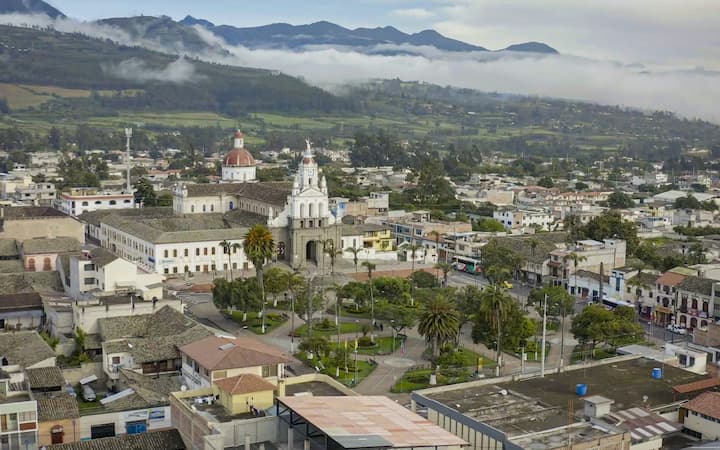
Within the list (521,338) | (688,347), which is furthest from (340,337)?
(688,347)

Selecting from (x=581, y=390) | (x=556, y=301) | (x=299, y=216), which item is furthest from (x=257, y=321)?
(x=581, y=390)

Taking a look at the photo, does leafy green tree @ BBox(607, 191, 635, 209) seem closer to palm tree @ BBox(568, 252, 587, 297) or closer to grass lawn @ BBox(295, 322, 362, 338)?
palm tree @ BBox(568, 252, 587, 297)

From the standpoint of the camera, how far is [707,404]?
2731 centimetres

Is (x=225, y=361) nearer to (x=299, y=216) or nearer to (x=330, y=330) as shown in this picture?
(x=330, y=330)

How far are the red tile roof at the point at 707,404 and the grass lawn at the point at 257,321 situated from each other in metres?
24.0

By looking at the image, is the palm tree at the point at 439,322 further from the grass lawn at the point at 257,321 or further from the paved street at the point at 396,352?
the grass lawn at the point at 257,321

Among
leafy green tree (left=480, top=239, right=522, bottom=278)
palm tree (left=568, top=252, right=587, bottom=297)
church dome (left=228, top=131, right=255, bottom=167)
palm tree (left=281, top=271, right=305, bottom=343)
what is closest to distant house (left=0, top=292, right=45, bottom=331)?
palm tree (left=281, top=271, right=305, bottom=343)

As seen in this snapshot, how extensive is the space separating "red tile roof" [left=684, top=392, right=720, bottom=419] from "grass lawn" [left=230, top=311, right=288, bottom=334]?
2396 centimetres

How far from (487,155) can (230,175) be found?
10582 centimetres

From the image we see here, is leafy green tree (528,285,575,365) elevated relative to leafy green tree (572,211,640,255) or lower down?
lower down

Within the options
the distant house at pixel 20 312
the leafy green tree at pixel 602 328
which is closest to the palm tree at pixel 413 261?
the leafy green tree at pixel 602 328

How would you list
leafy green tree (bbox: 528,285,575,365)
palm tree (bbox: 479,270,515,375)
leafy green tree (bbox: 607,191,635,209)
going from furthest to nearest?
leafy green tree (bbox: 607,191,635,209)
leafy green tree (bbox: 528,285,575,365)
palm tree (bbox: 479,270,515,375)

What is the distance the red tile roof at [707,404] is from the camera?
2688 cm

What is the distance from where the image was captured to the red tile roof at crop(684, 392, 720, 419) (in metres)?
26.9
